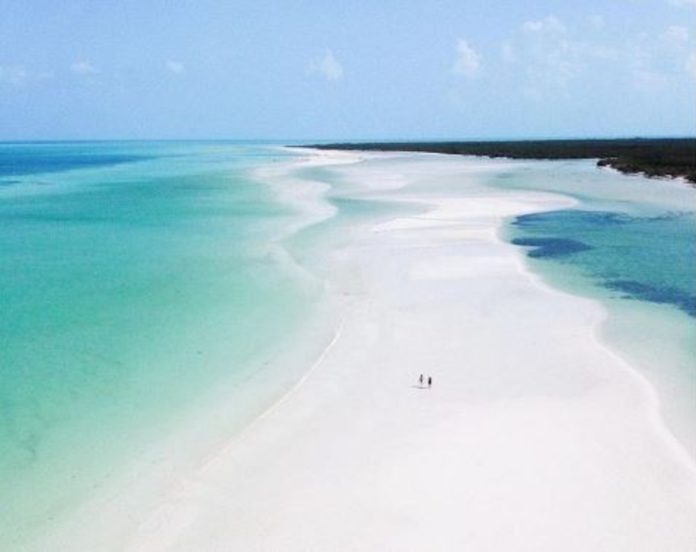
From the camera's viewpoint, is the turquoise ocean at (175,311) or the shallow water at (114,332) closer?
the shallow water at (114,332)

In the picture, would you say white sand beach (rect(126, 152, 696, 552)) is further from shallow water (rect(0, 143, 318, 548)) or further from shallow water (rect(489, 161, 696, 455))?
shallow water (rect(0, 143, 318, 548))

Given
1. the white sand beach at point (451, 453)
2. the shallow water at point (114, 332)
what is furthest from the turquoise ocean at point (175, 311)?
the white sand beach at point (451, 453)

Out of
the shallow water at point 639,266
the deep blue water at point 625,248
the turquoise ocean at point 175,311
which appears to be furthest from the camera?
the deep blue water at point 625,248

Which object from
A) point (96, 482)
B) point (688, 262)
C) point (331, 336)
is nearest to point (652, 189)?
point (688, 262)

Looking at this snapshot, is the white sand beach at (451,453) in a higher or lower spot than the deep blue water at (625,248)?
lower

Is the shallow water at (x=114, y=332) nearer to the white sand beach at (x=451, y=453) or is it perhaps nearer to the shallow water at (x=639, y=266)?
the white sand beach at (x=451, y=453)
